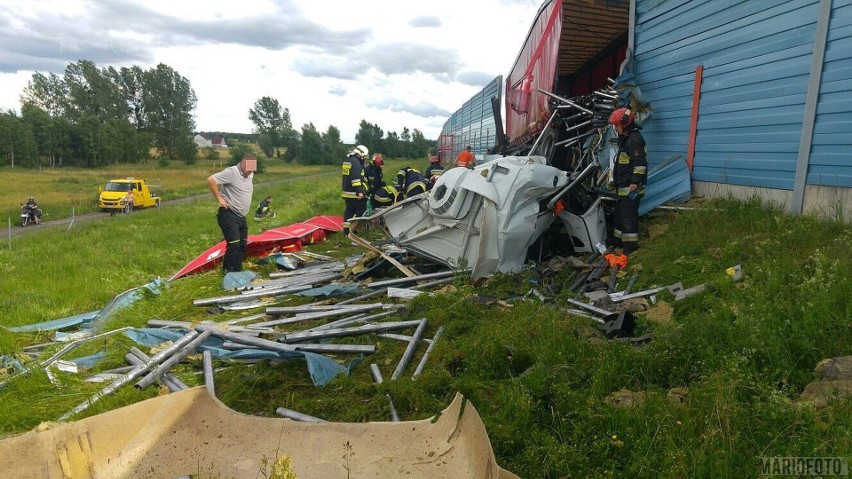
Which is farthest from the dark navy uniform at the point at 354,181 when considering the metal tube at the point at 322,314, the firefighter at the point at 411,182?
the metal tube at the point at 322,314

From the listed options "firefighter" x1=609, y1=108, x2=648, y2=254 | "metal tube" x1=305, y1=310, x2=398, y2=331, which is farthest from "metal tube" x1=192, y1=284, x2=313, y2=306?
"firefighter" x1=609, y1=108, x2=648, y2=254

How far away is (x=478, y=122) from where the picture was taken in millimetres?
22344

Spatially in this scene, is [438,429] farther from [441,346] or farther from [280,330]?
[280,330]

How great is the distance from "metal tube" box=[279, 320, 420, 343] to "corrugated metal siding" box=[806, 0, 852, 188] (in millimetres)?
4325

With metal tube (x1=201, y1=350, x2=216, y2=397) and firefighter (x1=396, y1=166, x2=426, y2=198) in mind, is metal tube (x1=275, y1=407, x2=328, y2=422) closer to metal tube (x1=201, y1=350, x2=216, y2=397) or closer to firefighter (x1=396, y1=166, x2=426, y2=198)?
metal tube (x1=201, y1=350, x2=216, y2=397)

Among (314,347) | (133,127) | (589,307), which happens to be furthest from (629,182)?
(133,127)

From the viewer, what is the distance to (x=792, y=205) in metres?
5.25

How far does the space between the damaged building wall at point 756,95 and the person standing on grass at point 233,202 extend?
252 inches

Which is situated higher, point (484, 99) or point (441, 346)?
point (484, 99)

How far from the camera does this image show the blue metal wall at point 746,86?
486 centimetres

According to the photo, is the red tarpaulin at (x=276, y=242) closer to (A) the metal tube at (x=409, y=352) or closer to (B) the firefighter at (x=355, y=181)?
(B) the firefighter at (x=355, y=181)

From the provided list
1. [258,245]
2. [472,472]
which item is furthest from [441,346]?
[258,245]

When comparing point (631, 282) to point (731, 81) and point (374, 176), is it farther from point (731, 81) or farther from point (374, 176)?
point (374, 176)

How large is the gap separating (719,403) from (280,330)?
407 cm
